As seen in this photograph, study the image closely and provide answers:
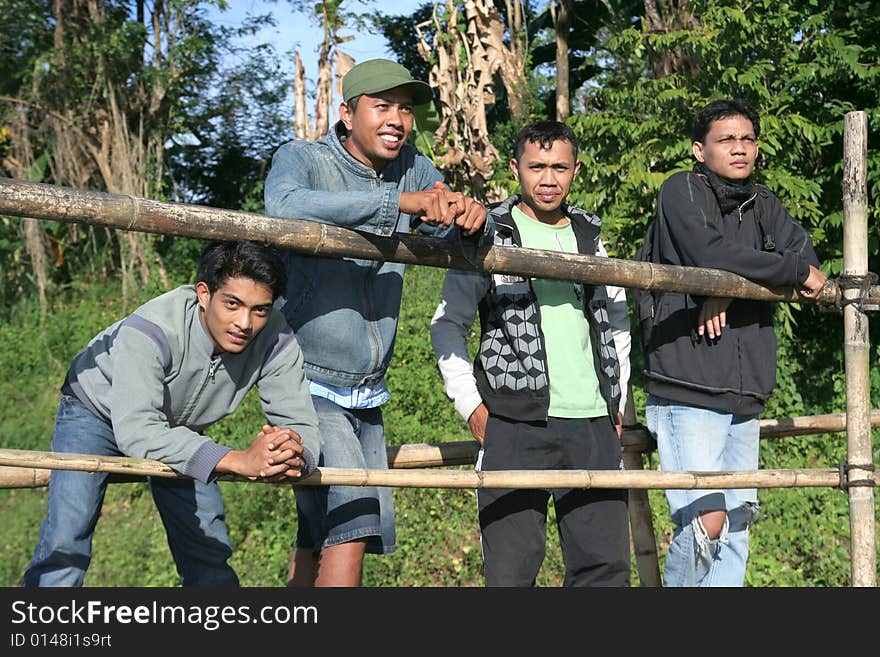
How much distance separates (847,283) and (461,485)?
126cm

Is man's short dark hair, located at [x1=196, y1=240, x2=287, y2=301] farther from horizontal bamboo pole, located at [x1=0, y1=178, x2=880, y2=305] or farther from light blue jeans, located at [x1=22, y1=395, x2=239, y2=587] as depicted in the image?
light blue jeans, located at [x1=22, y1=395, x2=239, y2=587]

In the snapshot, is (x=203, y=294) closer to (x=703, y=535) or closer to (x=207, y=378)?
(x=207, y=378)

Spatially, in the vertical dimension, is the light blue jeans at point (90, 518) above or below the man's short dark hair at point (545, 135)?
below

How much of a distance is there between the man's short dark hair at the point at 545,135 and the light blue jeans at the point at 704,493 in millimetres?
806

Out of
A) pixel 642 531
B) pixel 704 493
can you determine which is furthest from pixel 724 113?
pixel 642 531

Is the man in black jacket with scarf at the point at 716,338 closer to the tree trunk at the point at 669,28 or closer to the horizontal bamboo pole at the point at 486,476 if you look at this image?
the horizontal bamboo pole at the point at 486,476

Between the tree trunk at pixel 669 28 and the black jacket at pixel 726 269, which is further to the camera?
the tree trunk at pixel 669 28

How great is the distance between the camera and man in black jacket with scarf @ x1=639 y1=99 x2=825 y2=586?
9.15ft

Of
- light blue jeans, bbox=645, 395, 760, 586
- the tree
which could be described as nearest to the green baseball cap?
light blue jeans, bbox=645, 395, 760, 586

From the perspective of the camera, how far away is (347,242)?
2.29 m

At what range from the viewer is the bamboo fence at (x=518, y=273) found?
2078 millimetres

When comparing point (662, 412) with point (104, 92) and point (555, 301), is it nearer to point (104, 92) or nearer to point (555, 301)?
point (555, 301)

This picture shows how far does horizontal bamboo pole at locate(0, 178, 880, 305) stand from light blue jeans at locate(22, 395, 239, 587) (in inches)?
25.1

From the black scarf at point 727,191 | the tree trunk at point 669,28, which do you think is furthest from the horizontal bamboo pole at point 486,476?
the tree trunk at point 669,28
